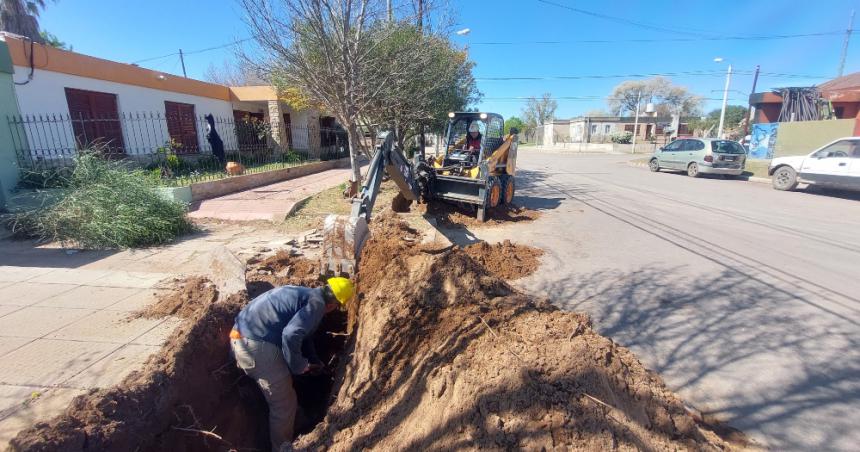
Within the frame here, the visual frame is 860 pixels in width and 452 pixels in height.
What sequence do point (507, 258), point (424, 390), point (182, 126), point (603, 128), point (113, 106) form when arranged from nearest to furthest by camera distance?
1. point (424, 390)
2. point (507, 258)
3. point (113, 106)
4. point (182, 126)
5. point (603, 128)

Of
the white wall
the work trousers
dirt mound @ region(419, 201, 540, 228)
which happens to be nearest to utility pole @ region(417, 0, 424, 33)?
dirt mound @ region(419, 201, 540, 228)

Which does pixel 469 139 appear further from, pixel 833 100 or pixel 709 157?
pixel 833 100

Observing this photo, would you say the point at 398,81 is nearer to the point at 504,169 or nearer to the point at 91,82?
the point at 504,169

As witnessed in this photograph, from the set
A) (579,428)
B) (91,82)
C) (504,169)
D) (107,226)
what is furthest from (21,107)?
(579,428)

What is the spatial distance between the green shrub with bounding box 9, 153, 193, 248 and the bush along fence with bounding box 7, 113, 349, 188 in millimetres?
1354

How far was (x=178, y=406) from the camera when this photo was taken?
9.66 feet

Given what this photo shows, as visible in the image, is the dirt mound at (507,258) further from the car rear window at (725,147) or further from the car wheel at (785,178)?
the car rear window at (725,147)

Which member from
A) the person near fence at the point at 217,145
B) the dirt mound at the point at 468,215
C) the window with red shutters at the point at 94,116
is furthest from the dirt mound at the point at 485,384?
the person near fence at the point at 217,145

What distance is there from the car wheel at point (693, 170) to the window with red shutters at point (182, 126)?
2039cm

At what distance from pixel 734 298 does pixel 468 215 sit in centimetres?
551

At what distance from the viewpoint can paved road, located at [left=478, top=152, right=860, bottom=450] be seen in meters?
3.14

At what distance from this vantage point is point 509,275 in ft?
18.9

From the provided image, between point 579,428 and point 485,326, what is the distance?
1.06m

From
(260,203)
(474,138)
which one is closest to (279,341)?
(260,203)
